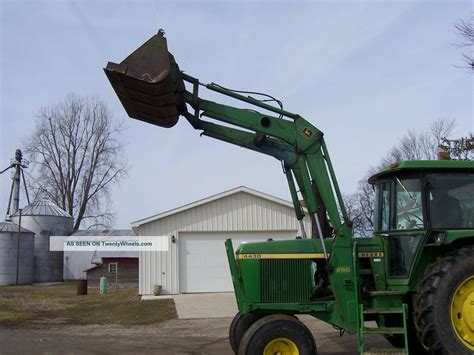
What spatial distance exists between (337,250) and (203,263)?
1535 cm

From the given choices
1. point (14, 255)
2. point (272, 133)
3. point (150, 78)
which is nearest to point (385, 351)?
point (272, 133)

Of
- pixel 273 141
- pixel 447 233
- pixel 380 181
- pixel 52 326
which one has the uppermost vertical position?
pixel 273 141

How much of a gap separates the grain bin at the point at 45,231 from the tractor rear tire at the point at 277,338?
36198mm

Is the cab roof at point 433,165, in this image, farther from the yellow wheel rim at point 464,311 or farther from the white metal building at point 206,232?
the white metal building at point 206,232

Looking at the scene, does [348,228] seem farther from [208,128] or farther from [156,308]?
[156,308]

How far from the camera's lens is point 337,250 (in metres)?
6.73

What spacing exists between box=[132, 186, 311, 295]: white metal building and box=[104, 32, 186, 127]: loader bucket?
15284mm

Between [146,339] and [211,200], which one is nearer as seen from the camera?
[146,339]

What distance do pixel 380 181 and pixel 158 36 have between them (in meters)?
3.68

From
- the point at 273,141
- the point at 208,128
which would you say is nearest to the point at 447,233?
the point at 273,141

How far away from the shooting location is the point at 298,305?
6.65 meters

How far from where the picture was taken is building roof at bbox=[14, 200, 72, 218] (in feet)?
132

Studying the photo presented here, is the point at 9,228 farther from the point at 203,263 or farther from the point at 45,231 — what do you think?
the point at 203,263

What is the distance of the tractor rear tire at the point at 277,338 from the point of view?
607 cm
